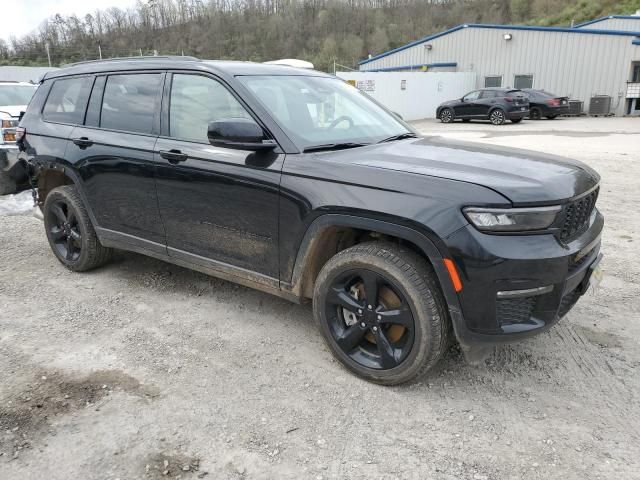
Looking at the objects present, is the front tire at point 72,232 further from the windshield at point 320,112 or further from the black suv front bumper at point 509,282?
the black suv front bumper at point 509,282

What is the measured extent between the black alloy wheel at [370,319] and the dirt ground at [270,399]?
0.65 feet

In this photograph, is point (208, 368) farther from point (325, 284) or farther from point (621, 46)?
point (621, 46)

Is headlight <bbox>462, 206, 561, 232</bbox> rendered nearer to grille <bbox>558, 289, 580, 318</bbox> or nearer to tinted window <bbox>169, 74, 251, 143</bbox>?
grille <bbox>558, 289, 580, 318</bbox>

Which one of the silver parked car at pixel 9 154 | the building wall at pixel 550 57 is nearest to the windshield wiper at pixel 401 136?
the silver parked car at pixel 9 154

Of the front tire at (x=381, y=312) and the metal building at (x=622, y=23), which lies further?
the metal building at (x=622, y=23)

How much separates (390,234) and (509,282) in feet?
2.09

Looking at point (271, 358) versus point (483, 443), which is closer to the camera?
point (483, 443)

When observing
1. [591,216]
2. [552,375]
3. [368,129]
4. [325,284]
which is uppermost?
[368,129]

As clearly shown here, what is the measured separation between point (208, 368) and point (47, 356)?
109 cm

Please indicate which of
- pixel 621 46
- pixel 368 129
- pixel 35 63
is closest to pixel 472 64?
pixel 621 46

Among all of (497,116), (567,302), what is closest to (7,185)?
(567,302)

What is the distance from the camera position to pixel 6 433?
268 centimetres

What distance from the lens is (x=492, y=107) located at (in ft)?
72.2

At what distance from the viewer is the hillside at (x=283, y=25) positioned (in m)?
63.9
